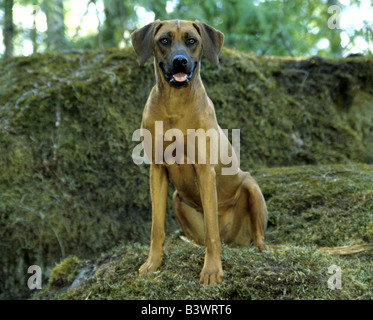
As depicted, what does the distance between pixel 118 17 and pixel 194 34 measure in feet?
23.8

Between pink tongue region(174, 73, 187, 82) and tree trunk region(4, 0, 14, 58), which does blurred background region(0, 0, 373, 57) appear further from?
pink tongue region(174, 73, 187, 82)

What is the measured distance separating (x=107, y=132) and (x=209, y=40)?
9.30 ft

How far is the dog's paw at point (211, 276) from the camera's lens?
3.14 metres

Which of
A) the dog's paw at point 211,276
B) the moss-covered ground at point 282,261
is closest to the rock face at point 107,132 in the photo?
the moss-covered ground at point 282,261

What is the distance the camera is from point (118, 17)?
392 inches

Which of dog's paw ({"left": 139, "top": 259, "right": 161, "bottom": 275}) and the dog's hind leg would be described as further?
the dog's hind leg

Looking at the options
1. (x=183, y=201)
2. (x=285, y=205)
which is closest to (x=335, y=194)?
(x=285, y=205)

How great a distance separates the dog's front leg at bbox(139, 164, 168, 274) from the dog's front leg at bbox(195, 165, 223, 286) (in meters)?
0.38

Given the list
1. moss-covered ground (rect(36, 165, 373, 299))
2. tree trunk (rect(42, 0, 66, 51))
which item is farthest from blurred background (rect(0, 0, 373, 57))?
moss-covered ground (rect(36, 165, 373, 299))

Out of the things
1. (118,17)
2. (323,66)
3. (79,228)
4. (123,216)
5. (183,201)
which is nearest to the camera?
(183,201)

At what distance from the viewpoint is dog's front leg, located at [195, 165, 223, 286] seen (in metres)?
3.20

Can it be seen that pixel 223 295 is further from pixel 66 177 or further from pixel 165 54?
pixel 66 177

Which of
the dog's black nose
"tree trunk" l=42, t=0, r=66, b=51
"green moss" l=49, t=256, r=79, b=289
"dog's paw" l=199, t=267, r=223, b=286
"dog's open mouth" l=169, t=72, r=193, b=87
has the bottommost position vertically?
"green moss" l=49, t=256, r=79, b=289

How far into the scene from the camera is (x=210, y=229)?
3408 millimetres
